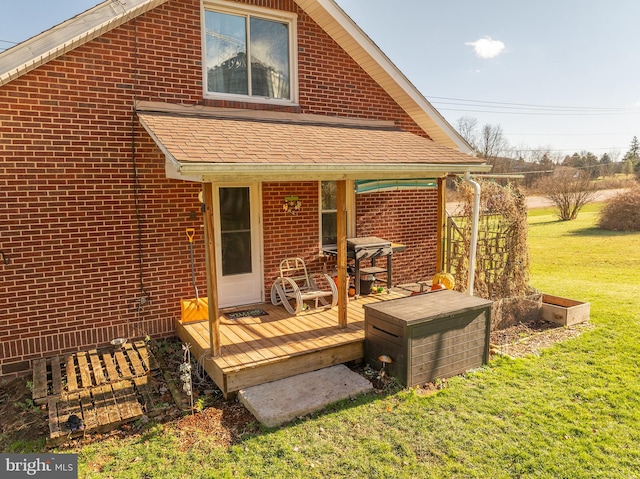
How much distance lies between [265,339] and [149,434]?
1999 mm

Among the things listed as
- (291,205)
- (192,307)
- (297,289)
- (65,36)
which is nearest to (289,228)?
(291,205)

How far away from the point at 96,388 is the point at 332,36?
725cm

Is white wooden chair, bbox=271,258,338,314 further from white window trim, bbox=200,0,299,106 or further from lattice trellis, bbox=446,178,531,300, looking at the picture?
lattice trellis, bbox=446,178,531,300

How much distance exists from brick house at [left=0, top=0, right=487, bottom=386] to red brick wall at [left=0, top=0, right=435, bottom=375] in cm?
2

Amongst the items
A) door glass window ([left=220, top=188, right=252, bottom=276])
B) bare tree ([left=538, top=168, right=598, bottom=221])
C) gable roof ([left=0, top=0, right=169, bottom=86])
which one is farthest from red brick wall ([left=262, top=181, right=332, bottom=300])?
bare tree ([left=538, top=168, right=598, bottom=221])

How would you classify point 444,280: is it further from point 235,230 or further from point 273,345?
point 235,230

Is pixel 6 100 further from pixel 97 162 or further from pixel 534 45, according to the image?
pixel 534 45

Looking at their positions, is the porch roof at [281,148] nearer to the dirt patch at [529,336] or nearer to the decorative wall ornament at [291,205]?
the decorative wall ornament at [291,205]

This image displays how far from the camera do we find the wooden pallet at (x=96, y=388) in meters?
4.76

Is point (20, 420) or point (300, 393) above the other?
point (300, 393)

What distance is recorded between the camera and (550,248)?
18484mm

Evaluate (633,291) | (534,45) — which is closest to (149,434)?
(633,291)

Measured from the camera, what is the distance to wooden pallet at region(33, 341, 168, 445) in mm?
4762

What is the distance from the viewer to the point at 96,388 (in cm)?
539
